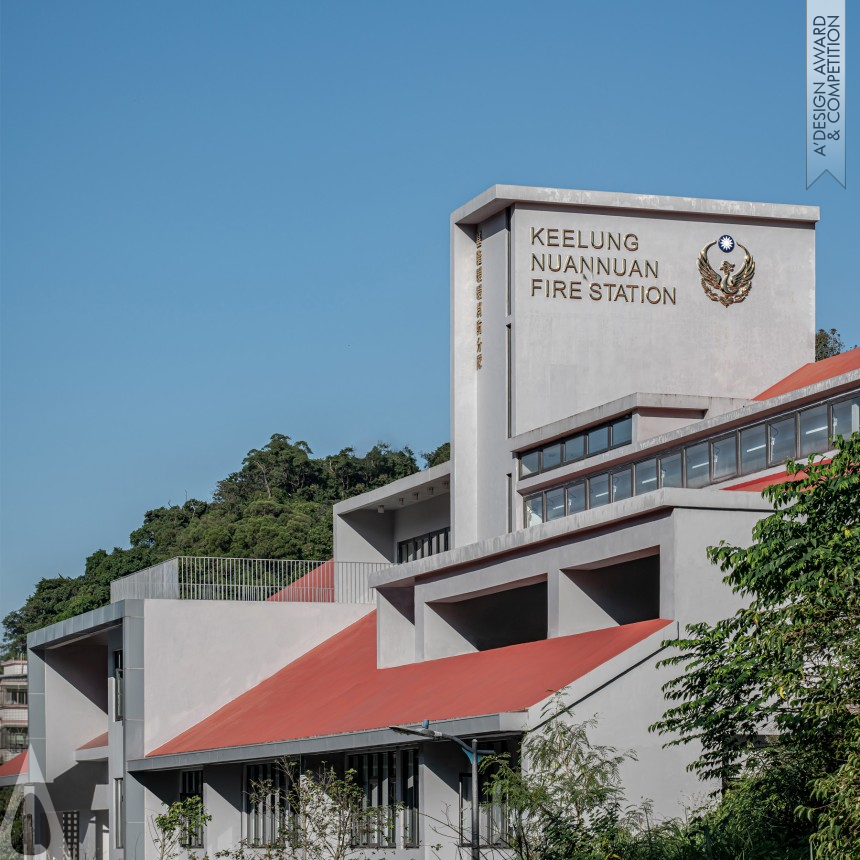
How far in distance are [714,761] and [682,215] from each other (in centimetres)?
2181

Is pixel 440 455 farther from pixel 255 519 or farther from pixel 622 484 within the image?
pixel 622 484

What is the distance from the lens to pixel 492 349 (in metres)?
43.3

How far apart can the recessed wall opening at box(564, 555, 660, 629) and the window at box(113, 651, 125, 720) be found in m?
18.3

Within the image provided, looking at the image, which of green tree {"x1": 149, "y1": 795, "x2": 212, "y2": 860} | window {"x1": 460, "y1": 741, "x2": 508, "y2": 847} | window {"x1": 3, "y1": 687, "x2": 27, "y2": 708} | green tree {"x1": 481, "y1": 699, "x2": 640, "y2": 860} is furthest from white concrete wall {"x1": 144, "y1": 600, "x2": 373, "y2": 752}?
window {"x1": 3, "y1": 687, "x2": 27, "y2": 708}

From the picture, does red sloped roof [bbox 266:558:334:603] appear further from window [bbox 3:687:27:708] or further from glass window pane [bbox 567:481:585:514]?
window [bbox 3:687:27:708]

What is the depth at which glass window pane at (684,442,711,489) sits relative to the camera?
3662cm

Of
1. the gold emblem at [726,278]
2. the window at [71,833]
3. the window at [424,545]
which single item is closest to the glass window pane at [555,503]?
the gold emblem at [726,278]

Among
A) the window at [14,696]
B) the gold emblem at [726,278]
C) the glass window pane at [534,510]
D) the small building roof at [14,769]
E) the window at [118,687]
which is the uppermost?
the gold emblem at [726,278]

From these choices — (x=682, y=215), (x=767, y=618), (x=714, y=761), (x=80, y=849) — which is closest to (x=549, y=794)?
(x=714, y=761)

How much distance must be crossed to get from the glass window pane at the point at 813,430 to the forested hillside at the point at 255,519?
53.8 meters

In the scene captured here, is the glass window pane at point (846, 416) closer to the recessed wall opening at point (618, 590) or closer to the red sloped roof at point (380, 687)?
the recessed wall opening at point (618, 590)

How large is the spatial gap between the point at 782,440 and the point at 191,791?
19909mm

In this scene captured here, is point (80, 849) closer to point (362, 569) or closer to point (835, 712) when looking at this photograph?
point (362, 569)

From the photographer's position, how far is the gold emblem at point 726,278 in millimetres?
43812
